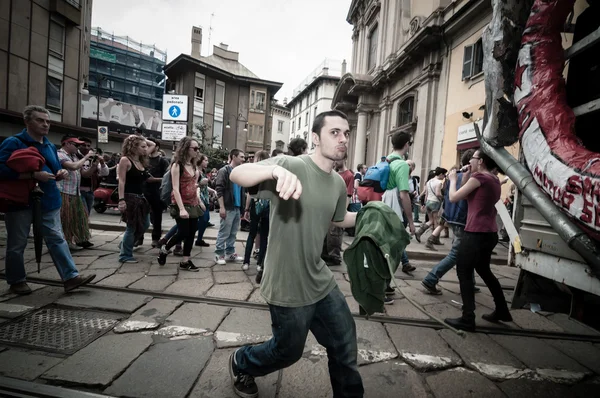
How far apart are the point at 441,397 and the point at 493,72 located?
7.45ft

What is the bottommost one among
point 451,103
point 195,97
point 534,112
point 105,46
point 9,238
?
point 9,238

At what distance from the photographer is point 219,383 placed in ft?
7.27

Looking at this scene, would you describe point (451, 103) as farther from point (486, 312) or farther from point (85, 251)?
point (85, 251)

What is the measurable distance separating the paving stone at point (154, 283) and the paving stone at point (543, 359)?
12.6 feet

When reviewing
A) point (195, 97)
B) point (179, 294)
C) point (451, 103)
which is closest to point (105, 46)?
point (195, 97)

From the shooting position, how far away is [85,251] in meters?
5.45

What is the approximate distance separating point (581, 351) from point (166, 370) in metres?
3.75

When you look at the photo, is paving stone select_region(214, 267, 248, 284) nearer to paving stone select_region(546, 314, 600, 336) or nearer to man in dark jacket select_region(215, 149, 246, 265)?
man in dark jacket select_region(215, 149, 246, 265)

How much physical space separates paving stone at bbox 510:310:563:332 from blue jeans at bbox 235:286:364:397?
8.99ft

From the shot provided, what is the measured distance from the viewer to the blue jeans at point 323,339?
173 centimetres

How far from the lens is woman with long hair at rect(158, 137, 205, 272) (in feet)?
14.6

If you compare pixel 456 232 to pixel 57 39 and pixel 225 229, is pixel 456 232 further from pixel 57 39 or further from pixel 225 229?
pixel 57 39

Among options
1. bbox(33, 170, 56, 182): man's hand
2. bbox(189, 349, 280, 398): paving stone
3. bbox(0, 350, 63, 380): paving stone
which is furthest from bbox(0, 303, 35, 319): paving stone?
bbox(189, 349, 280, 398): paving stone

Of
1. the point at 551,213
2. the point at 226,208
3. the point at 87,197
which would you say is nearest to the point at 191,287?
the point at 226,208
